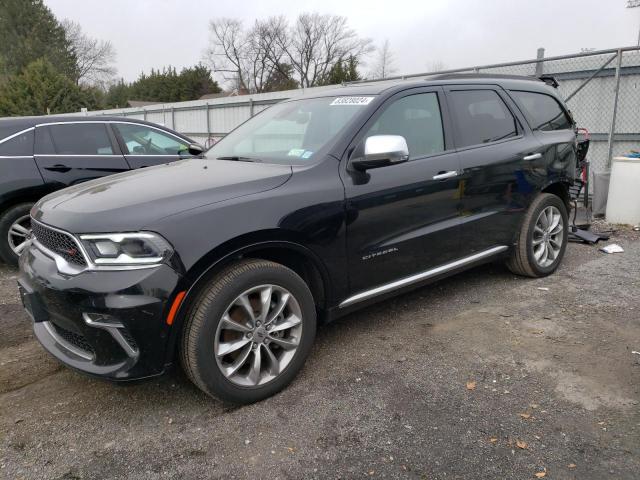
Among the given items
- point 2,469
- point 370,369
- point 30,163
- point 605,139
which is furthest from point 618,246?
point 30,163

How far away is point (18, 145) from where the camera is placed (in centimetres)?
524

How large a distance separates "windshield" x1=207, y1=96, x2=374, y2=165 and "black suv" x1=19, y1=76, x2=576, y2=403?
0.6 inches

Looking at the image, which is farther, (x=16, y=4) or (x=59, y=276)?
(x=16, y=4)

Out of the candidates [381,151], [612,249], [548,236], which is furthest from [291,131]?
[612,249]

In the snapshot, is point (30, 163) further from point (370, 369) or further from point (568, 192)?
point (568, 192)

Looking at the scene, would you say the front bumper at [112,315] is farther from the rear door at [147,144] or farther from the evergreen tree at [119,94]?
the evergreen tree at [119,94]

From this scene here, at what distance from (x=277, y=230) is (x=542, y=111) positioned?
3.28 m

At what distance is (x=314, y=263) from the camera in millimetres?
2938

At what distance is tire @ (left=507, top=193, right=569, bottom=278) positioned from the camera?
14.4 feet

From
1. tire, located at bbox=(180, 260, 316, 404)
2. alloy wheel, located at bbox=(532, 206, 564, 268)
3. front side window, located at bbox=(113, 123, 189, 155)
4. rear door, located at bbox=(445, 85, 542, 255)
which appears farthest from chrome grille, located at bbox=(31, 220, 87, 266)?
alloy wheel, located at bbox=(532, 206, 564, 268)

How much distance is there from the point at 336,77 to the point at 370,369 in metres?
38.6

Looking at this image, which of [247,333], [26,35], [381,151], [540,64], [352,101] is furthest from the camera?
[26,35]

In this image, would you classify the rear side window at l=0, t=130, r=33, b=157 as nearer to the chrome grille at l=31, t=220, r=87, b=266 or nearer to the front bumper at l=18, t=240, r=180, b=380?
the chrome grille at l=31, t=220, r=87, b=266

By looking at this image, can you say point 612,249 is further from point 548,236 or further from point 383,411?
point 383,411
